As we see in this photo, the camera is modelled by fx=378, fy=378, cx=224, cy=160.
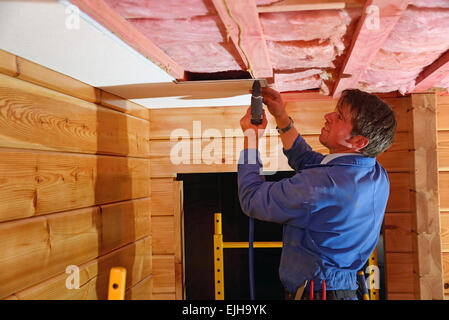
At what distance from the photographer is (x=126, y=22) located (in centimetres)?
101

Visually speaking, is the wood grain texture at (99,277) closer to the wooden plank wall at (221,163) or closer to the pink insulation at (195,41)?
the wooden plank wall at (221,163)

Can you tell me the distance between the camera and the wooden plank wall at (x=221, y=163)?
2.17 m

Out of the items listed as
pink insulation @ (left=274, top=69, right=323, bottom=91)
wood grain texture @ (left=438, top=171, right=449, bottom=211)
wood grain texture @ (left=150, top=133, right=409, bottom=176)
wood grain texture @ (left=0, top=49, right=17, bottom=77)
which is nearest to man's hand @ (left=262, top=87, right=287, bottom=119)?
pink insulation @ (left=274, top=69, right=323, bottom=91)

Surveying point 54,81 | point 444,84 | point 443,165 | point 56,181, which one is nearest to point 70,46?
point 54,81

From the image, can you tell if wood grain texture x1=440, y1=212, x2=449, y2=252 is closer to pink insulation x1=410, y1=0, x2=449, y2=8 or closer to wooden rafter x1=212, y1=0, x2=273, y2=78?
wooden rafter x1=212, y1=0, x2=273, y2=78

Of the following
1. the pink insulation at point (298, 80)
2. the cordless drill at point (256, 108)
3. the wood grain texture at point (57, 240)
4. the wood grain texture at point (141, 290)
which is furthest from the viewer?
the wood grain texture at point (141, 290)

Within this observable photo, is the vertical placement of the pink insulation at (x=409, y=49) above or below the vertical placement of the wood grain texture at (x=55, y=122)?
above

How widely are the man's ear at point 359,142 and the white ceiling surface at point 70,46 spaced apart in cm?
74

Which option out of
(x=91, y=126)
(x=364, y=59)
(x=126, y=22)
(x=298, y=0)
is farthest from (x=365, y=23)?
(x=91, y=126)

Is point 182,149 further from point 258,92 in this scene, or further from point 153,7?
point 153,7

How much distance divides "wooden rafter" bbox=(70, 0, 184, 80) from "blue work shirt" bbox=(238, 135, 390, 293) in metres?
0.43

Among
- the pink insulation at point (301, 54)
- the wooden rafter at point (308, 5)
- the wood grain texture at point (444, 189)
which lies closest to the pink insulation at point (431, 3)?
the wooden rafter at point (308, 5)

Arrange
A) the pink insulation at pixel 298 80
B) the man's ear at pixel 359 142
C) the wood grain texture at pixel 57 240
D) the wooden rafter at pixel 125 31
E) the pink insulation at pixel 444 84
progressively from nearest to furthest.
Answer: the wooden rafter at pixel 125 31 → the wood grain texture at pixel 57 240 → the man's ear at pixel 359 142 → the pink insulation at pixel 298 80 → the pink insulation at pixel 444 84

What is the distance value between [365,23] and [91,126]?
115cm
